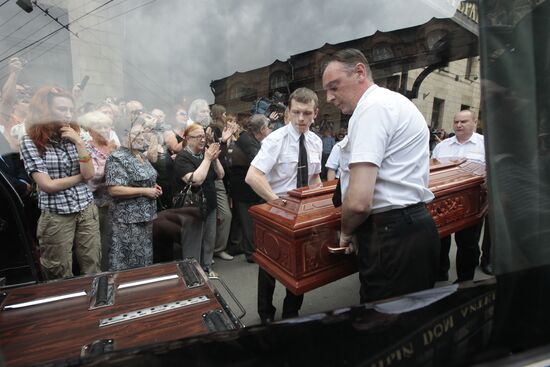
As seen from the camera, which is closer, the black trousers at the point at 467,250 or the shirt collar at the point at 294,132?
the shirt collar at the point at 294,132

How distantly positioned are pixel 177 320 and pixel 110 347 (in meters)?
0.22

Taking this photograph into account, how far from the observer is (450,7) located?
1.16 metres

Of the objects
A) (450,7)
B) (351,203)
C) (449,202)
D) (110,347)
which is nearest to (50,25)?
(110,347)

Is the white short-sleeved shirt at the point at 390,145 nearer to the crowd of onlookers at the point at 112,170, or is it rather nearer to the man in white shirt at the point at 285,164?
the man in white shirt at the point at 285,164

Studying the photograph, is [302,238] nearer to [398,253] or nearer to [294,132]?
[398,253]

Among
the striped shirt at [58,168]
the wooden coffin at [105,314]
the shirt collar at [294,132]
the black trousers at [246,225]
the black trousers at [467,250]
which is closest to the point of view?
the wooden coffin at [105,314]

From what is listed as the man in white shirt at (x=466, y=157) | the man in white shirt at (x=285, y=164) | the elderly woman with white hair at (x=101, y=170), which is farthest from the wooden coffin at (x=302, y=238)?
the elderly woman with white hair at (x=101, y=170)

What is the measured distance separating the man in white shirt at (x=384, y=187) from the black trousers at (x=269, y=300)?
840 mm

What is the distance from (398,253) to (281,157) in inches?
45.7

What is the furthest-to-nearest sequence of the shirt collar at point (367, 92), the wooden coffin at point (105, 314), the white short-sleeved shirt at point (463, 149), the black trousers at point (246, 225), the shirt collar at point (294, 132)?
the black trousers at point (246, 225) < the white short-sleeved shirt at point (463, 149) < the shirt collar at point (294, 132) < the shirt collar at point (367, 92) < the wooden coffin at point (105, 314)

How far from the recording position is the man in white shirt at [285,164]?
2168 mm

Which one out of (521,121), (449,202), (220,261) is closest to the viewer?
(521,121)

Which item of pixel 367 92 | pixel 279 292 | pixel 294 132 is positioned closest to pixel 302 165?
pixel 294 132

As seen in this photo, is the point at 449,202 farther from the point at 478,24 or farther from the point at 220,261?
the point at 220,261
